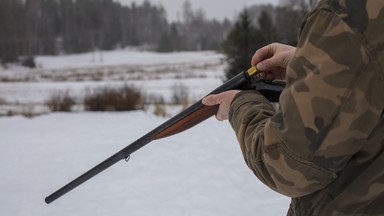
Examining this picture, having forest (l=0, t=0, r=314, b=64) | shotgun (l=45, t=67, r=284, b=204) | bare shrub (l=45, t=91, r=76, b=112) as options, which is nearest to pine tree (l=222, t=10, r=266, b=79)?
bare shrub (l=45, t=91, r=76, b=112)

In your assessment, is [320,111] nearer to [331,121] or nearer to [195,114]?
[331,121]

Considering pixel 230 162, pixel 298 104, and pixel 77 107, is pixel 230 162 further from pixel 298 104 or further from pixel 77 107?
pixel 77 107

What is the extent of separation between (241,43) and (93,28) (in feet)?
173

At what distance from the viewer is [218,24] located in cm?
7600

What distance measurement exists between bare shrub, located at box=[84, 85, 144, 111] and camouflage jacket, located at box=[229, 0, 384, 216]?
31.5ft

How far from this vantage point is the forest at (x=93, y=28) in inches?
1507

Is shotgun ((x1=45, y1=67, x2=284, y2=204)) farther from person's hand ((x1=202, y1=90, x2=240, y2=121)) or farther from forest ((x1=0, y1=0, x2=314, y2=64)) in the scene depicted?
forest ((x1=0, y1=0, x2=314, y2=64))

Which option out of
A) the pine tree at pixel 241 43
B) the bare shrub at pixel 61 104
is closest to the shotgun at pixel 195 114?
the bare shrub at pixel 61 104

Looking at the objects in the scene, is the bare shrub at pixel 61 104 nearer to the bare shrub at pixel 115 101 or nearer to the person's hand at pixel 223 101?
the bare shrub at pixel 115 101

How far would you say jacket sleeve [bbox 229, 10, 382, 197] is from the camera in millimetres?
756

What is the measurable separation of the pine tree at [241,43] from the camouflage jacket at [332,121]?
1041 cm

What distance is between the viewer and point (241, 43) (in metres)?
11.4

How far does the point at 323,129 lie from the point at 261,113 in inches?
8.5

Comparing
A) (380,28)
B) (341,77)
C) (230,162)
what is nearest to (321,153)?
(341,77)
